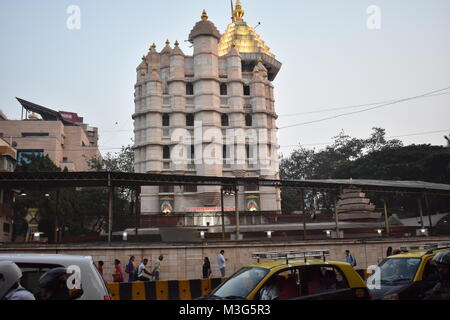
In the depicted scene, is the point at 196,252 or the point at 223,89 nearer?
the point at 196,252

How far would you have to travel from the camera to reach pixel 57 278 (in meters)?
4.34

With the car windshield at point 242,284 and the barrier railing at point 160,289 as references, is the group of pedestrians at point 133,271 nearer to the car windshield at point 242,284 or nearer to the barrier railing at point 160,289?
the barrier railing at point 160,289

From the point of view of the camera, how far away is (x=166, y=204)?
174ft

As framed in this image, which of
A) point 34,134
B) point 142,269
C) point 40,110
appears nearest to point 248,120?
point 34,134

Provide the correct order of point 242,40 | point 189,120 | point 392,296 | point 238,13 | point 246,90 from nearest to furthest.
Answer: point 392,296
point 189,120
point 246,90
point 242,40
point 238,13

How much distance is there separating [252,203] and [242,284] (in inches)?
1825

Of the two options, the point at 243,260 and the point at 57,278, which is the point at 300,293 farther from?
the point at 243,260

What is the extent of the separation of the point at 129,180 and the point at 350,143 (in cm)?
6454

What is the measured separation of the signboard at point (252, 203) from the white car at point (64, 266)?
155ft

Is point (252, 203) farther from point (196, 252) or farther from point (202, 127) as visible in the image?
point (196, 252)
